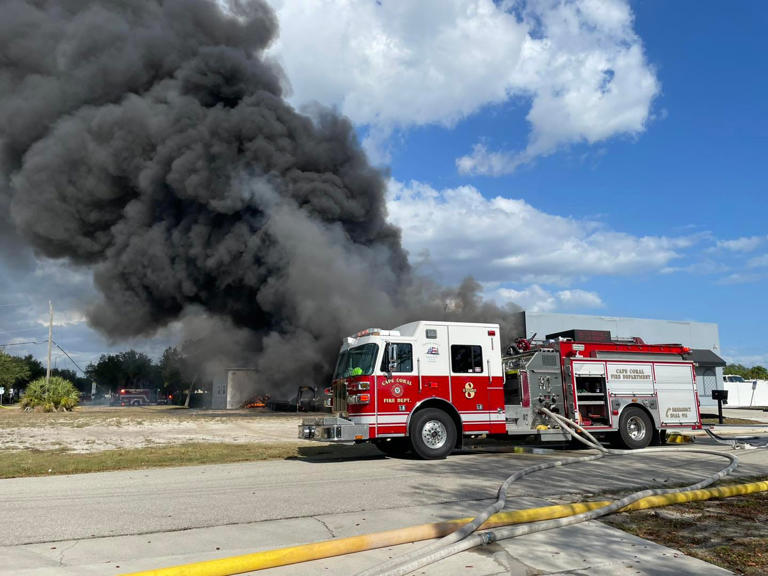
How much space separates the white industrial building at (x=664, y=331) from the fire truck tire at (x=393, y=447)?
992 inches

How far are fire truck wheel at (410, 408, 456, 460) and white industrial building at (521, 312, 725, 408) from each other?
25722 millimetres

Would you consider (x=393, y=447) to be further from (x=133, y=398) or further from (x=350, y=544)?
(x=133, y=398)

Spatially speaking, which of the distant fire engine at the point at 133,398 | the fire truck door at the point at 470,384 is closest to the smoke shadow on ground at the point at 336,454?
the fire truck door at the point at 470,384

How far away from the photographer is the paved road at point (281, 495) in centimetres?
538

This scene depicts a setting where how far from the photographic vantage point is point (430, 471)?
886 centimetres

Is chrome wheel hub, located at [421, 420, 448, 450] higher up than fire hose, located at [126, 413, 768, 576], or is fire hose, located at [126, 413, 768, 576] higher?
chrome wheel hub, located at [421, 420, 448, 450]

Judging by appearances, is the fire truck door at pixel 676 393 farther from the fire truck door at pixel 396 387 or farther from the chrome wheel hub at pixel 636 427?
the fire truck door at pixel 396 387

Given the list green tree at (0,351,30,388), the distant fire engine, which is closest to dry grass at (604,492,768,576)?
the distant fire engine

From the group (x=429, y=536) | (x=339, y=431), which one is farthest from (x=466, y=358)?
(x=429, y=536)

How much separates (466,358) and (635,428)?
4.43 metres

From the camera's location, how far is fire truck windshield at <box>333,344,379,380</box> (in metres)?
10.5

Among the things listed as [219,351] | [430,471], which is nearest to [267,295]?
[219,351]

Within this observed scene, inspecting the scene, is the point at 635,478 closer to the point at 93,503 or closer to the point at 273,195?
the point at 93,503

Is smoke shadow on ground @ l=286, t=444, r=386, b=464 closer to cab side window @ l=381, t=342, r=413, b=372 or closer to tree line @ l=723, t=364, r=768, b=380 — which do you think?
cab side window @ l=381, t=342, r=413, b=372
